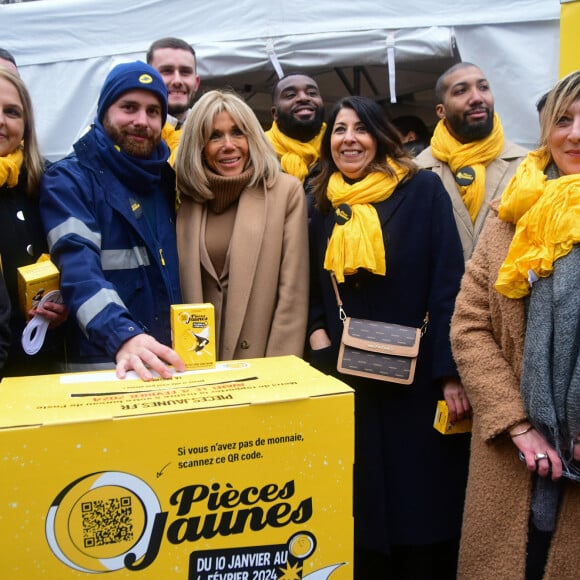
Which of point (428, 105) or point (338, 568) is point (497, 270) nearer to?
point (338, 568)

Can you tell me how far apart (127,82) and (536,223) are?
1.37m

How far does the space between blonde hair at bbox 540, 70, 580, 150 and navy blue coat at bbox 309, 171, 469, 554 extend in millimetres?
542

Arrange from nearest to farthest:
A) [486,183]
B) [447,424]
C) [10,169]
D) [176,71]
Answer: [10,169] → [447,424] → [486,183] → [176,71]

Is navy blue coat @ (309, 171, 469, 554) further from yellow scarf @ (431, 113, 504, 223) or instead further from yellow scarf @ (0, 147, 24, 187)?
yellow scarf @ (0, 147, 24, 187)

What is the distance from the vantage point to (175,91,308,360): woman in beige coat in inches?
83.7

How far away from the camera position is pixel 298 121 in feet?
11.8

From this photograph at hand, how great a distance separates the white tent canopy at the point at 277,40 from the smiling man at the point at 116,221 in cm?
267

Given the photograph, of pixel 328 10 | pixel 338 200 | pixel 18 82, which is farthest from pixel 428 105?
pixel 18 82

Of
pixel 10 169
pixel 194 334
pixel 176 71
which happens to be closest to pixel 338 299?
pixel 194 334

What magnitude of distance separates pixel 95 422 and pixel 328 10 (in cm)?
407

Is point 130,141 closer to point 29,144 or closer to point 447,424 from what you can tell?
point 29,144

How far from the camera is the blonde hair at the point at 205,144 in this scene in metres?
2.15

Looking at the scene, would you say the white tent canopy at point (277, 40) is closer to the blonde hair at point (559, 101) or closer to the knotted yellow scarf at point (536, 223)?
the blonde hair at point (559, 101)

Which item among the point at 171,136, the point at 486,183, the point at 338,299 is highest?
the point at 171,136
